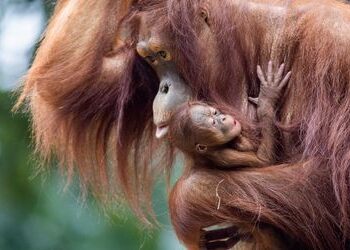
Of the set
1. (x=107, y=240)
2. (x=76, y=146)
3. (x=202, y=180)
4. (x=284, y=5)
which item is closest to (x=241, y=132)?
(x=202, y=180)

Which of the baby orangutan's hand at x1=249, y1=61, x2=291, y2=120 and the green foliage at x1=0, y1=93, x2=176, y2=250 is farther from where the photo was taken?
the green foliage at x1=0, y1=93, x2=176, y2=250

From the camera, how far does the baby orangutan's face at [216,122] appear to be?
254 cm

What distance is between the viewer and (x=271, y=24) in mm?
2652

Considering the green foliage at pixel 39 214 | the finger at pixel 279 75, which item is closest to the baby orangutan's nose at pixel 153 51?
the finger at pixel 279 75

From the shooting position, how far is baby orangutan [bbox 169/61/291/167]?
254 cm

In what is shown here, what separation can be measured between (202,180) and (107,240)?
1.42 m

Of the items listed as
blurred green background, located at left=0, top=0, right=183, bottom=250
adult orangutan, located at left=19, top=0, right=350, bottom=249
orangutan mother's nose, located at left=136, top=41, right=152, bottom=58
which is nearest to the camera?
adult orangutan, located at left=19, top=0, right=350, bottom=249

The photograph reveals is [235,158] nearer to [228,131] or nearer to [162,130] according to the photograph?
[228,131]

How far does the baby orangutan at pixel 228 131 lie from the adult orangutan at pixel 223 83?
0.11 ft

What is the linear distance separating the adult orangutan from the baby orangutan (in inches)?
1.3

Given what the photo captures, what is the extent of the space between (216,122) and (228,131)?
4 cm

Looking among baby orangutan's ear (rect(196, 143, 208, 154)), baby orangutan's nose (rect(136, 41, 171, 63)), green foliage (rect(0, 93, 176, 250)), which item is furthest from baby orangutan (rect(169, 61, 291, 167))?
green foliage (rect(0, 93, 176, 250))

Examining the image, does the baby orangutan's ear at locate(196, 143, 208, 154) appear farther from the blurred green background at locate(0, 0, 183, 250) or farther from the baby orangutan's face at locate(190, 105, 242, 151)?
the blurred green background at locate(0, 0, 183, 250)

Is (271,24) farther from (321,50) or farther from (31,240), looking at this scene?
(31,240)
